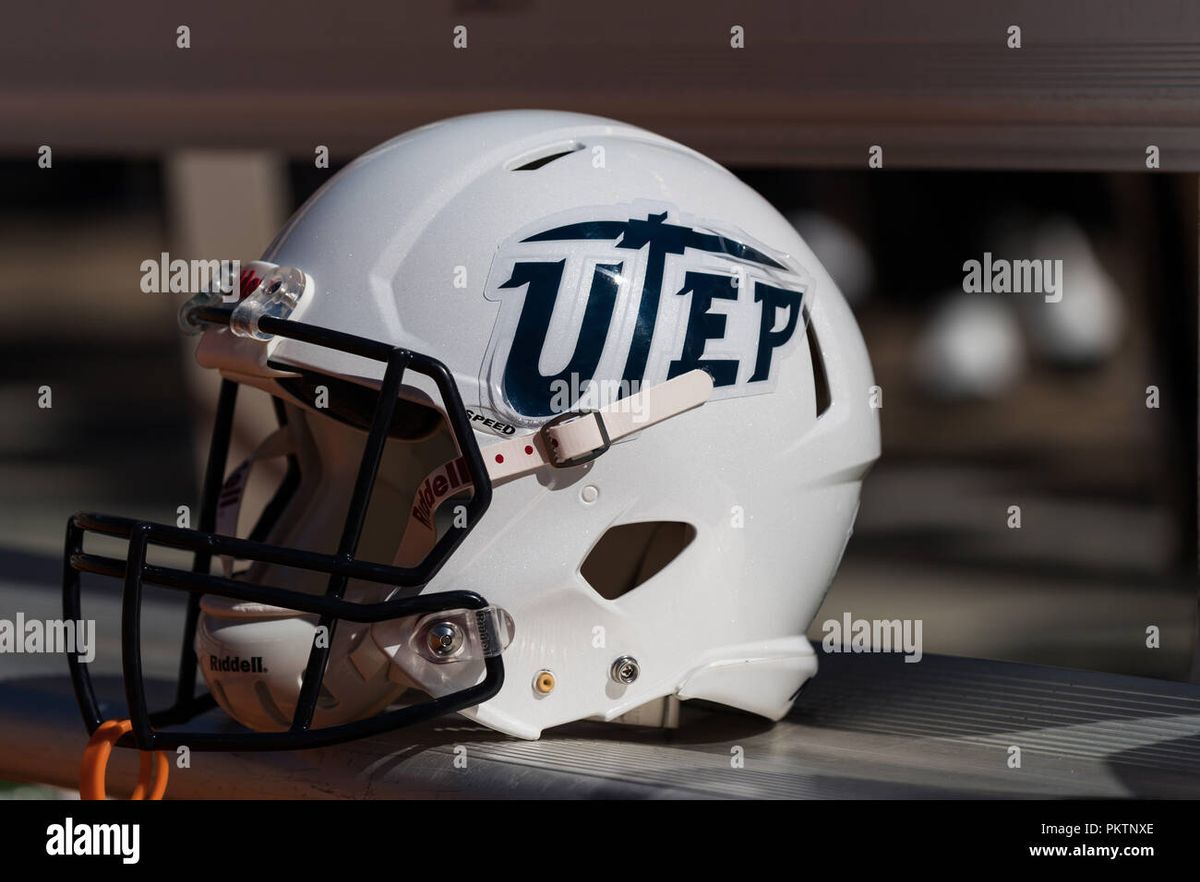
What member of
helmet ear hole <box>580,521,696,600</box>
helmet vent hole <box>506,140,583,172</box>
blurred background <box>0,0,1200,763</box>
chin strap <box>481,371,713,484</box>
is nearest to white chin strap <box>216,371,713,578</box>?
chin strap <box>481,371,713,484</box>

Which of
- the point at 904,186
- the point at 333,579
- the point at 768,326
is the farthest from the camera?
the point at 904,186

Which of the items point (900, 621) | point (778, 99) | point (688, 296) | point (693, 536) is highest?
point (778, 99)

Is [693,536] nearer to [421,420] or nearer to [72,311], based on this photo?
[421,420]

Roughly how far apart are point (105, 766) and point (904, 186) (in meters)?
3.46

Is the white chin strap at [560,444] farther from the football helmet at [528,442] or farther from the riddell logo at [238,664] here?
the riddell logo at [238,664]

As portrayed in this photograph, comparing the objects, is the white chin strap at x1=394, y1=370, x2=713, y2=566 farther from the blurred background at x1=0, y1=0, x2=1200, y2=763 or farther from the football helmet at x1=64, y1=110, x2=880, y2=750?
the blurred background at x1=0, y1=0, x2=1200, y2=763

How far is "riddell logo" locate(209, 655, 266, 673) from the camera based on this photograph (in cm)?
129

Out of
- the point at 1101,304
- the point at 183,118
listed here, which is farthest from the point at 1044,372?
the point at 183,118

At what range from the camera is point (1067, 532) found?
348 centimetres

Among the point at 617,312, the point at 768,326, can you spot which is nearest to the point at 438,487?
the point at 617,312

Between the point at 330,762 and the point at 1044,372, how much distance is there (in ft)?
10.1

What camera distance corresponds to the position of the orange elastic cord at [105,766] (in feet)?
4.15

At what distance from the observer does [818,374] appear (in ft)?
4.68

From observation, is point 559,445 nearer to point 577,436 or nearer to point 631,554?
point 577,436
